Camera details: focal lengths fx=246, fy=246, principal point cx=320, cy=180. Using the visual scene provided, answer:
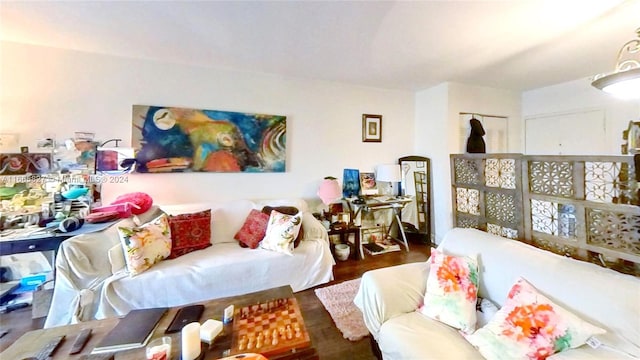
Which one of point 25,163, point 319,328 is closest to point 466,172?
point 319,328

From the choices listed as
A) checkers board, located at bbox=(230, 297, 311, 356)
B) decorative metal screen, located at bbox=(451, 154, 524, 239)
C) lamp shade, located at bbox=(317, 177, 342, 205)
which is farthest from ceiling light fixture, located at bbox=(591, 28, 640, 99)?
lamp shade, located at bbox=(317, 177, 342, 205)

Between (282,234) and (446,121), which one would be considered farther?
(446,121)

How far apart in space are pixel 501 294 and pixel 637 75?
1.27 m

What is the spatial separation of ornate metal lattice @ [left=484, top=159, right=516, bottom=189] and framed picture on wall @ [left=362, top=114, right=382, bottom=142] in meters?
2.01

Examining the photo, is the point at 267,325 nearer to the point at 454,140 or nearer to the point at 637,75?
the point at 637,75

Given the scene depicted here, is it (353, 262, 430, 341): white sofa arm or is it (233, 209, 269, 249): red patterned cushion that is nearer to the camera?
(353, 262, 430, 341): white sofa arm

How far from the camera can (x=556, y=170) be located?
147cm

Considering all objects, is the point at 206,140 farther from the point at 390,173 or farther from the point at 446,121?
the point at 446,121

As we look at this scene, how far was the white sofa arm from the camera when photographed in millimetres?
1450

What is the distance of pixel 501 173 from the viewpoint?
1.82 metres

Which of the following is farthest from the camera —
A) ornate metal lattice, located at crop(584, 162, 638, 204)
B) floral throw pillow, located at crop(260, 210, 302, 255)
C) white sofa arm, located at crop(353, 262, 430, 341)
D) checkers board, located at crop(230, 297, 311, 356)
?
floral throw pillow, located at crop(260, 210, 302, 255)

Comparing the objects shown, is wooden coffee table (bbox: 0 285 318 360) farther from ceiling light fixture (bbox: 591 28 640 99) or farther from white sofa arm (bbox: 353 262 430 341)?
ceiling light fixture (bbox: 591 28 640 99)

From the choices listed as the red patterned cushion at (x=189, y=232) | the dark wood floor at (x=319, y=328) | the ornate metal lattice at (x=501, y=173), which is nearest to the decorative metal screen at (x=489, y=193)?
the ornate metal lattice at (x=501, y=173)

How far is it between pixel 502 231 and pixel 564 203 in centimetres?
45
